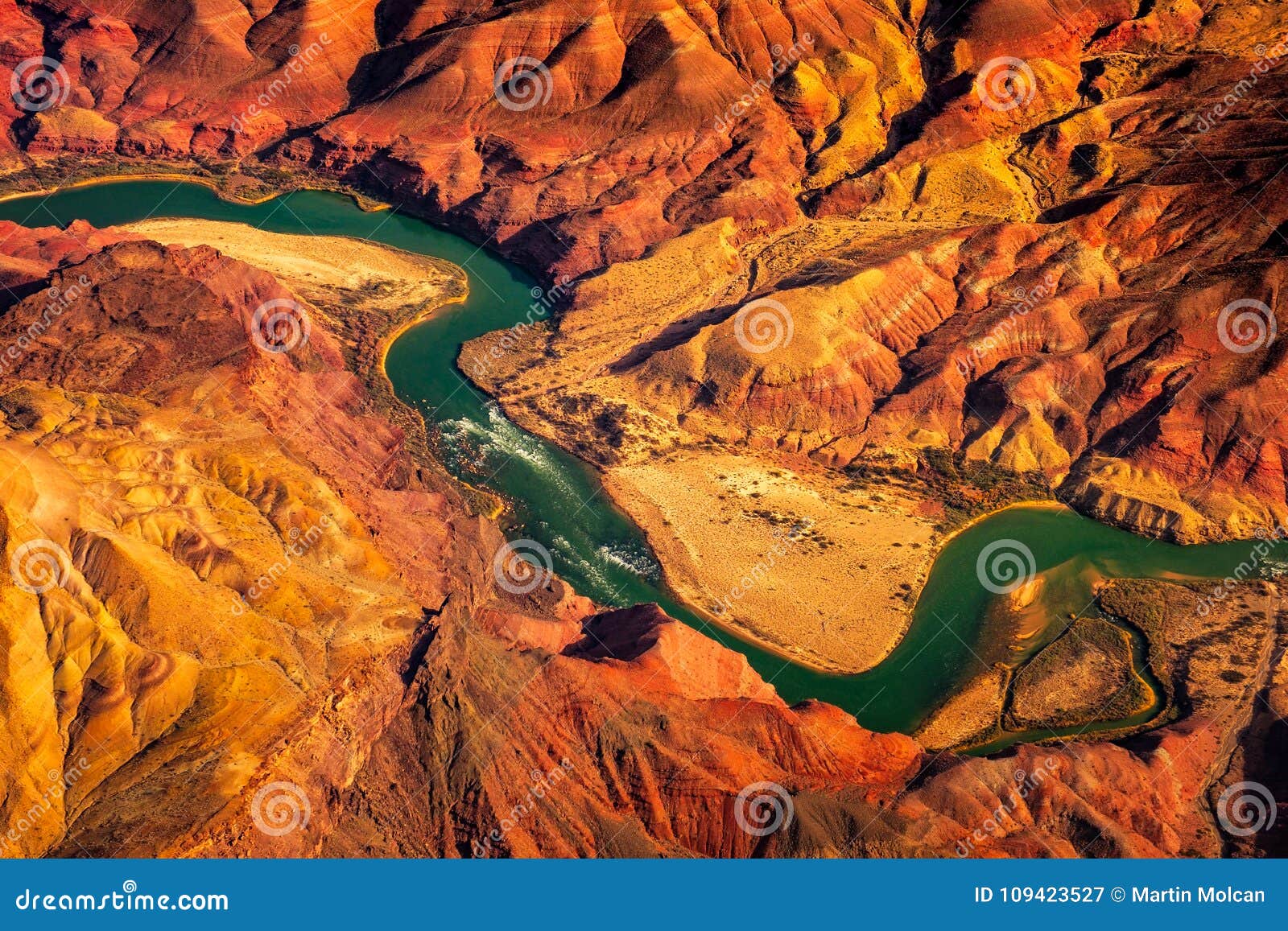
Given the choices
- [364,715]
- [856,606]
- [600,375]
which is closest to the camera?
[364,715]

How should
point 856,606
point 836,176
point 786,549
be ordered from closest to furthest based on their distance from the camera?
point 856,606 → point 786,549 → point 836,176

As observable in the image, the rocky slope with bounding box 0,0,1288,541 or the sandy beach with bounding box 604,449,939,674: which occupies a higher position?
the rocky slope with bounding box 0,0,1288,541

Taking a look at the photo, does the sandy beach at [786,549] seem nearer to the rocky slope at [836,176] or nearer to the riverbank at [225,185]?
the rocky slope at [836,176]

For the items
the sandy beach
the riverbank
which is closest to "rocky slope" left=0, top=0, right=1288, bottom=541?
the riverbank

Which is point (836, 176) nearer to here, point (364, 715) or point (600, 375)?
point (600, 375)

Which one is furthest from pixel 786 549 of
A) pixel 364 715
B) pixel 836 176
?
pixel 836 176

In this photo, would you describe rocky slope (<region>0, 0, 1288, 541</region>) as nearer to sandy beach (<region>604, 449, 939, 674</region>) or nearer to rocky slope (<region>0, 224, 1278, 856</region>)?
sandy beach (<region>604, 449, 939, 674</region>)

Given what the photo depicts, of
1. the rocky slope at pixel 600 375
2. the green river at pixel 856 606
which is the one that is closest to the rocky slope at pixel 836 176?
the rocky slope at pixel 600 375

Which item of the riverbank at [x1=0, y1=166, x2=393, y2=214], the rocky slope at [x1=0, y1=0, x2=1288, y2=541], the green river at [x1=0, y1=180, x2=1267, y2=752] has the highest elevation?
the rocky slope at [x1=0, y1=0, x2=1288, y2=541]

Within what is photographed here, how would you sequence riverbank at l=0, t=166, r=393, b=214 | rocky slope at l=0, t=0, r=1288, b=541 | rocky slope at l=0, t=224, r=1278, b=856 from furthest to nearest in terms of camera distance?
riverbank at l=0, t=166, r=393, b=214 < rocky slope at l=0, t=0, r=1288, b=541 < rocky slope at l=0, t=224, r=1278, b=856

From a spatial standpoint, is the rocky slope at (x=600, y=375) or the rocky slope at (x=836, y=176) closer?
the rocky slope at (x=600, y=375)
